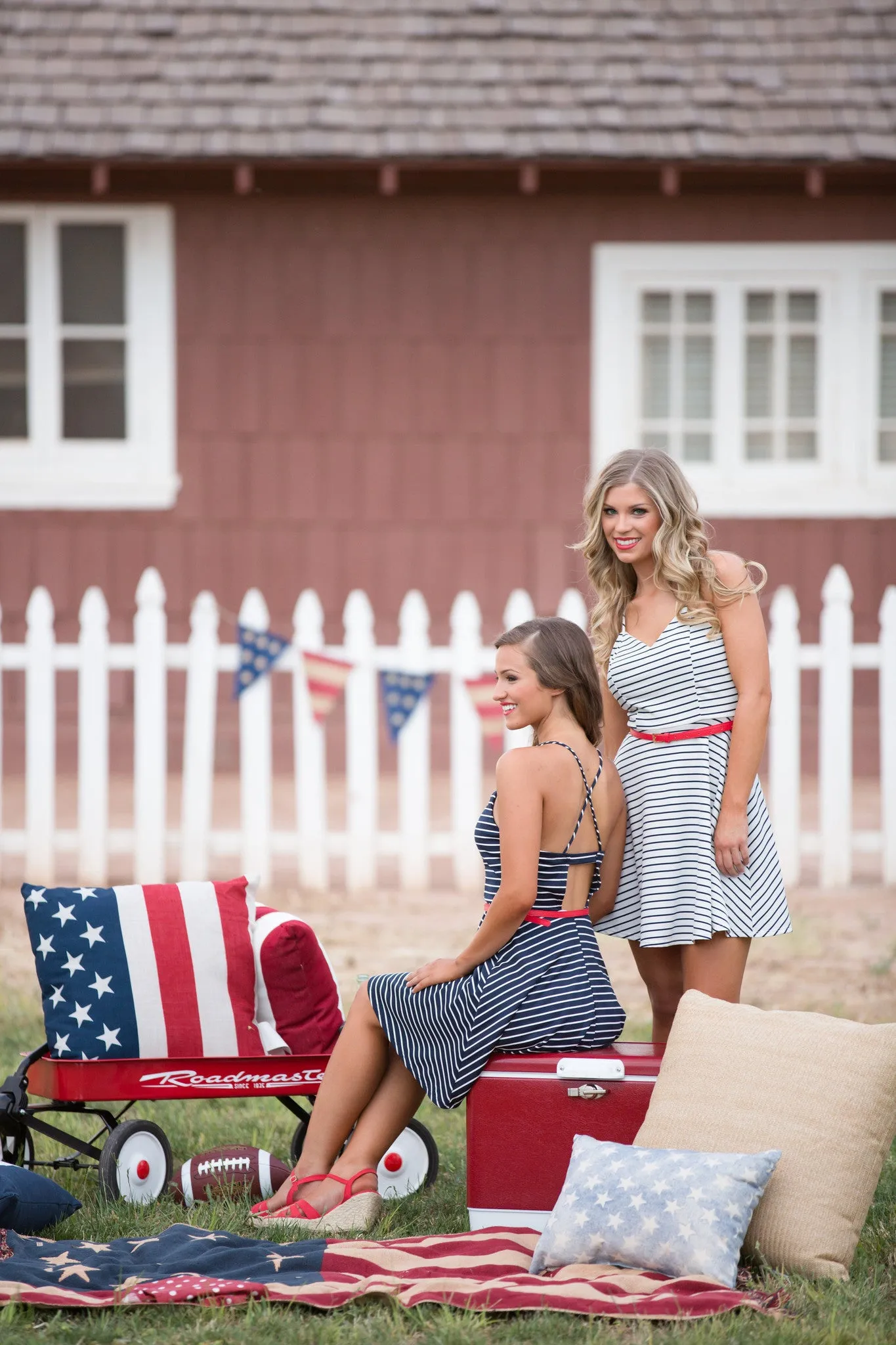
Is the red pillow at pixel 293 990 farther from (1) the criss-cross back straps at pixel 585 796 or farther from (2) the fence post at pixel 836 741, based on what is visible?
(2) the fence post at pixel 836 741

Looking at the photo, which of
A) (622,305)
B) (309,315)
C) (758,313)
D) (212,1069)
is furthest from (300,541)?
(212,1069)

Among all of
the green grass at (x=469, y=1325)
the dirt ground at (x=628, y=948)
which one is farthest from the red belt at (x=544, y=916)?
the dirt ground at (x=628, y=948)

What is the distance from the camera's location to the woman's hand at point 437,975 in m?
3.59

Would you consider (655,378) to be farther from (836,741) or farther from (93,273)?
(93,273)

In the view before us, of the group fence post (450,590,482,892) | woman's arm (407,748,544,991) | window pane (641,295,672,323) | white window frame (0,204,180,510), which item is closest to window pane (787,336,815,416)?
window pane (641,295,672,323)

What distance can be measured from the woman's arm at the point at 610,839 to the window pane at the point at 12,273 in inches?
289

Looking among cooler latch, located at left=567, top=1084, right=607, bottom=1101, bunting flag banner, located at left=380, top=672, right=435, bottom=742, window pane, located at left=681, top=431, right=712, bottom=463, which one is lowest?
cooler latch, located at left=567, top=1084, right=607, bottom=1101

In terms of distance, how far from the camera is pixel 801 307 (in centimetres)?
995

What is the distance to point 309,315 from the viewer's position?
389 inches

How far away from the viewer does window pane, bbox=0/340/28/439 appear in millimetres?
9922

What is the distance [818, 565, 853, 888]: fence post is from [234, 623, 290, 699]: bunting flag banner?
8.33 ft

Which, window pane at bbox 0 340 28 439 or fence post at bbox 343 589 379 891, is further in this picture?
window pane at bbox 0 340 28 439

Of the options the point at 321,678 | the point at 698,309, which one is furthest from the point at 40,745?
the point at 698,309

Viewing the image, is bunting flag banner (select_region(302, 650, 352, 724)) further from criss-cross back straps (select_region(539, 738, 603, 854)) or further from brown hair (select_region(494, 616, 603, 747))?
criss-cross back straps (select_region(539, 738, 603, 854))
